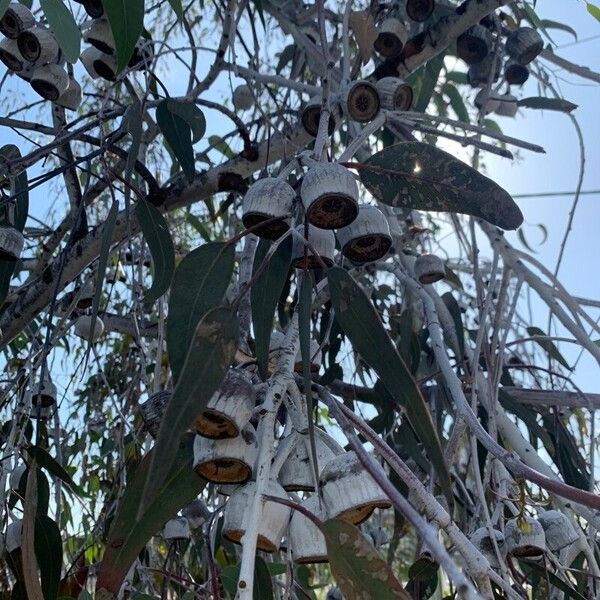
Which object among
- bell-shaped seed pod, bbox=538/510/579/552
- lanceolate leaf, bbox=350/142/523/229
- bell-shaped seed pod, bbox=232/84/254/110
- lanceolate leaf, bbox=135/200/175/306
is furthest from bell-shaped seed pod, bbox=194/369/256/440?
bell-shaped seed pod, bbox=232/84/254/110

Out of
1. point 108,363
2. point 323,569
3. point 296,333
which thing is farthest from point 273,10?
point 323,569

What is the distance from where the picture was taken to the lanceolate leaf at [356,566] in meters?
0.78

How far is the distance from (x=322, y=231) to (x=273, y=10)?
1.46m

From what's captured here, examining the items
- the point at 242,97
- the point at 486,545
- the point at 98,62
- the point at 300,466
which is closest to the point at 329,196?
the point at 300,466

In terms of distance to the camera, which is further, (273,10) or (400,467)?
(273,10)

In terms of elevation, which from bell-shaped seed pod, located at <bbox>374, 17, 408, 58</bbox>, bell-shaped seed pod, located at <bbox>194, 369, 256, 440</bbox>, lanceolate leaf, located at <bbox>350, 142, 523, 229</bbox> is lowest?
bell-shaped seed pod, located at <bbox>194, 369, 256, 440</bbox>

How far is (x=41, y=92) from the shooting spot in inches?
65.4

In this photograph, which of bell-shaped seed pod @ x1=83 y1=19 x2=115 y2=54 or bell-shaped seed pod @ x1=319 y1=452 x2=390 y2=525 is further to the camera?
bell-shaped seed pod @ x1=83 y1=19 x2=115 y2=54

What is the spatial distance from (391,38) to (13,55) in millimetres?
745

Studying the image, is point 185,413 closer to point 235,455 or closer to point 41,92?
point 235,455

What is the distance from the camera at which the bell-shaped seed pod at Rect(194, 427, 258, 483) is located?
0.85 metres

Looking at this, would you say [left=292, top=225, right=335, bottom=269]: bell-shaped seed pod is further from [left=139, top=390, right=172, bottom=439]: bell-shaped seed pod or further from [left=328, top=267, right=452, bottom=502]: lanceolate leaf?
[left=139, top=390, right=172, bottom=439]: bell-shaped seed pod

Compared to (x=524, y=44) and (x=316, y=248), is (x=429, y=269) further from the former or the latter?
(x=316, y=248)

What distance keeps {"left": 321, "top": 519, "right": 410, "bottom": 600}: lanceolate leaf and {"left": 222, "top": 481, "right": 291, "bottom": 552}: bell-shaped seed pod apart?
67 mm
